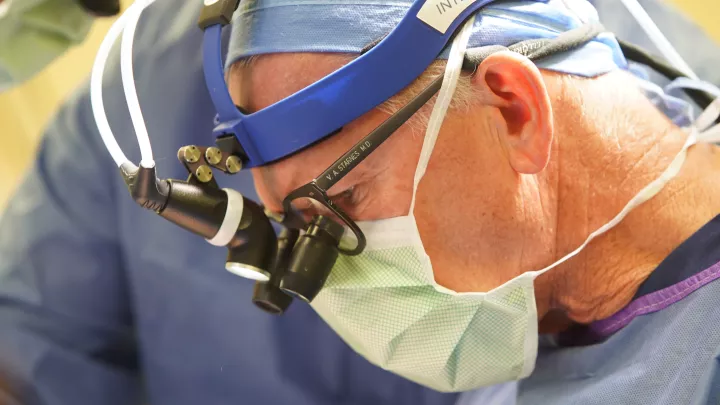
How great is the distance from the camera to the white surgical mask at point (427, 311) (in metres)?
0.81

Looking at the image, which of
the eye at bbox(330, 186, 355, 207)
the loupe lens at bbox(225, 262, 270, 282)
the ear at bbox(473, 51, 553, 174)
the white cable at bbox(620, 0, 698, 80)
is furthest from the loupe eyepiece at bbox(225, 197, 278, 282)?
the white cable at bbox(620, 0, 698, 80)

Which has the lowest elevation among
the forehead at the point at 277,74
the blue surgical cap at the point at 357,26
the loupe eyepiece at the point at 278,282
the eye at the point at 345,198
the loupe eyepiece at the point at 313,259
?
the loupe eyepiece at the point at 278,282

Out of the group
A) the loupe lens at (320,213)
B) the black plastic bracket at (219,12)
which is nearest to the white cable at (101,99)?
the black plastic bracket at (219,12)

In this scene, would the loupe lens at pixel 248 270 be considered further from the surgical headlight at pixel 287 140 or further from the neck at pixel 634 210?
the neck at pixel 634 210

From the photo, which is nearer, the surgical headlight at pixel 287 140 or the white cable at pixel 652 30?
the surgical headlight at pixel 287 140

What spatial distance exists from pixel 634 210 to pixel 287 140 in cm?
47

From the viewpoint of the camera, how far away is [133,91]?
0.73 metres

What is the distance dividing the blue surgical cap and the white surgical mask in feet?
0.66

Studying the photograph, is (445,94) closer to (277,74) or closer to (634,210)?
(277,74)

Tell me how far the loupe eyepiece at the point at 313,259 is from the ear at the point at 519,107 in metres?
0.25

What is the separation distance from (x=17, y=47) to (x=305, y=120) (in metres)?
0.91

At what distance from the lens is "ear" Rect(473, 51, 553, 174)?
28.2 inches

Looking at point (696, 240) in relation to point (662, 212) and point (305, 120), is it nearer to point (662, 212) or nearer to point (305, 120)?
point (662, 212)

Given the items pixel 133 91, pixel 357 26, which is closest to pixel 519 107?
pixel 357 26
